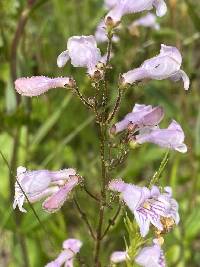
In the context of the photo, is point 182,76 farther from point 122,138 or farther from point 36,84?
point 36,84

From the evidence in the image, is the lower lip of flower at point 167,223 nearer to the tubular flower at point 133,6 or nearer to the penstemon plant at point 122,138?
the penstemon plant at point 122,138

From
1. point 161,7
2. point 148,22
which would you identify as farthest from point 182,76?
point 148,22

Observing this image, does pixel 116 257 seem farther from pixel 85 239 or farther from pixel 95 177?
pixel 95 177

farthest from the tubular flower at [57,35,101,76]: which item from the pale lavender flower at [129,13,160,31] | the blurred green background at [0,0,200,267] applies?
the pale lavender flower at [129,13,160,31]

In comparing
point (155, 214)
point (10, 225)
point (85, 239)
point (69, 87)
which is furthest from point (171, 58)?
point (85, 239)

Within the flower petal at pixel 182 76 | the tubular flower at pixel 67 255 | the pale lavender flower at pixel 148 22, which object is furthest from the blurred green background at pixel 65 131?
the flower petal at pixel 182 76

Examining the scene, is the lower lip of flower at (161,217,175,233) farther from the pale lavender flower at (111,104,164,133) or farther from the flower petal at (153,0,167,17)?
the flower petal at (153,0,167,17)
